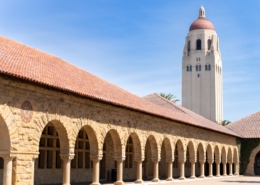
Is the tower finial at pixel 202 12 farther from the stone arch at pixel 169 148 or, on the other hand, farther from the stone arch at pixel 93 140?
the stone arch at pixel 93 140

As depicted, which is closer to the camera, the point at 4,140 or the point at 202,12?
the point at 4,140

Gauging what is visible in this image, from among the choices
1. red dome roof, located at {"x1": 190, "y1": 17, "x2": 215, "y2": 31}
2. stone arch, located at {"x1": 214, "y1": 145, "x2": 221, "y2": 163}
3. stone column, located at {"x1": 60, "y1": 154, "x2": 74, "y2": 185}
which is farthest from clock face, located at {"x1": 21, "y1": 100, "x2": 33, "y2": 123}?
red dome roof, located at {"x1": 190, "y1": 17, "x2": 215, "y2": 31}

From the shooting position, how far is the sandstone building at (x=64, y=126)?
15273 millimetres

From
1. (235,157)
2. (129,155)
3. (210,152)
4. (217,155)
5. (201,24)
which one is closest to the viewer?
(129,155)

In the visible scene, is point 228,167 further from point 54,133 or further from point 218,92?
point 218,92

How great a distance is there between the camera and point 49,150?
73.1 feet

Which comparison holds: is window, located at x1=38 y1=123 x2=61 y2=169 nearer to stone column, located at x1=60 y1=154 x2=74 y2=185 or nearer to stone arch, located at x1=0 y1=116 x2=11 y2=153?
stone column, located at x1=60 y1=154 x2=74 y2=185

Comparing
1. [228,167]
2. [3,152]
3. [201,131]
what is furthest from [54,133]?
[228,167]

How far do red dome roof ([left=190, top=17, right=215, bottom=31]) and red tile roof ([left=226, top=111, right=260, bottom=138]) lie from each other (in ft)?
164

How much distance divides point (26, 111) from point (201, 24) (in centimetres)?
8495

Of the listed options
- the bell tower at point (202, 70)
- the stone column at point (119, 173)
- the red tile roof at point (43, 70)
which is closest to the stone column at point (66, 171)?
the red tile roof at point (43, 70)

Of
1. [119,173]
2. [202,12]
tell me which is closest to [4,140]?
[119,173]

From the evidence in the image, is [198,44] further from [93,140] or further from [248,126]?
[93,140]

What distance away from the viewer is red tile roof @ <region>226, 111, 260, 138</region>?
4479 centimetres
